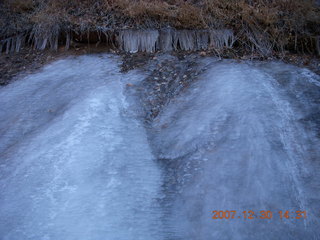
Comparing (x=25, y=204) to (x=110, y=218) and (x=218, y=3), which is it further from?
(x=218, y=3)

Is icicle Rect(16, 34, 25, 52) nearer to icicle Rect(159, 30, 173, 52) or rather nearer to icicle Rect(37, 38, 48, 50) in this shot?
icicle Rect(37, 38, 48, 50)

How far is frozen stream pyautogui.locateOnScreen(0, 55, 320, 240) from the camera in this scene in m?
2.56

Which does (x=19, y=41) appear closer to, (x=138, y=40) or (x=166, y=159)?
(x=138, y=40)

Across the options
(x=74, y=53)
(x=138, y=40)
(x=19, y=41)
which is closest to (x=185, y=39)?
(x=138, y=40)

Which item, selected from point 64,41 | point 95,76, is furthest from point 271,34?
point 64,41

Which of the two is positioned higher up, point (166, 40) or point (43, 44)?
point (166, 40)

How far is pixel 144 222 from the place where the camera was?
2.64 meters

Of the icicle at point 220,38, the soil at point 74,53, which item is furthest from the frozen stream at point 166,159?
the icicle at point 220,38

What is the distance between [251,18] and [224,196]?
3.43 m

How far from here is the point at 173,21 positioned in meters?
5.07
